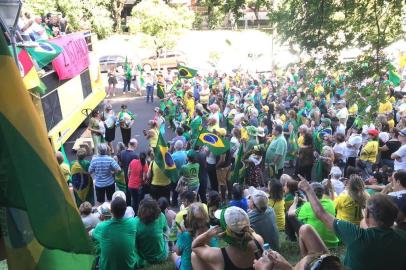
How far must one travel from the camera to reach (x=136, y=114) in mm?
19875

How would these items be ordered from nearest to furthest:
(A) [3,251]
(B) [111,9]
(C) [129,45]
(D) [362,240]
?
(A) [3,251] → (D) [362,240] → (C) [129,45] → (B) [111,9]

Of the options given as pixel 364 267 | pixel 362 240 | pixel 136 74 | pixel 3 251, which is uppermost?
pixel 3 251

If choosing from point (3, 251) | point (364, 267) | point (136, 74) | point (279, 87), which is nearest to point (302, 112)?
point (279, 87)

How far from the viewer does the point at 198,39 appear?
139ft

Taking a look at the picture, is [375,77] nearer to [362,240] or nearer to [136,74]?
[362,240]

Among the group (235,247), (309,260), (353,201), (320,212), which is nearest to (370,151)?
(353,201)

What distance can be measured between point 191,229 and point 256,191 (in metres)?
1.43

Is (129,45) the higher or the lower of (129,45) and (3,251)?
the lower

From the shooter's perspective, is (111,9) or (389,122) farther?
(111,9)

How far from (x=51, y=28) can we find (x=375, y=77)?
1282cm

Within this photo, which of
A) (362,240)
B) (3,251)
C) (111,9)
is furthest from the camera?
(111,9)

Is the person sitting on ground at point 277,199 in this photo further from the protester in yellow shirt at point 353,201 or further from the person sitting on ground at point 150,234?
the person sitting on ground at point 150,234

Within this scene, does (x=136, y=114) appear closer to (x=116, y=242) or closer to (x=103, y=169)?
(x=103, y=169)

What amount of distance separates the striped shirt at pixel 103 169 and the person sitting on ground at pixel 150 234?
8.91 feet
